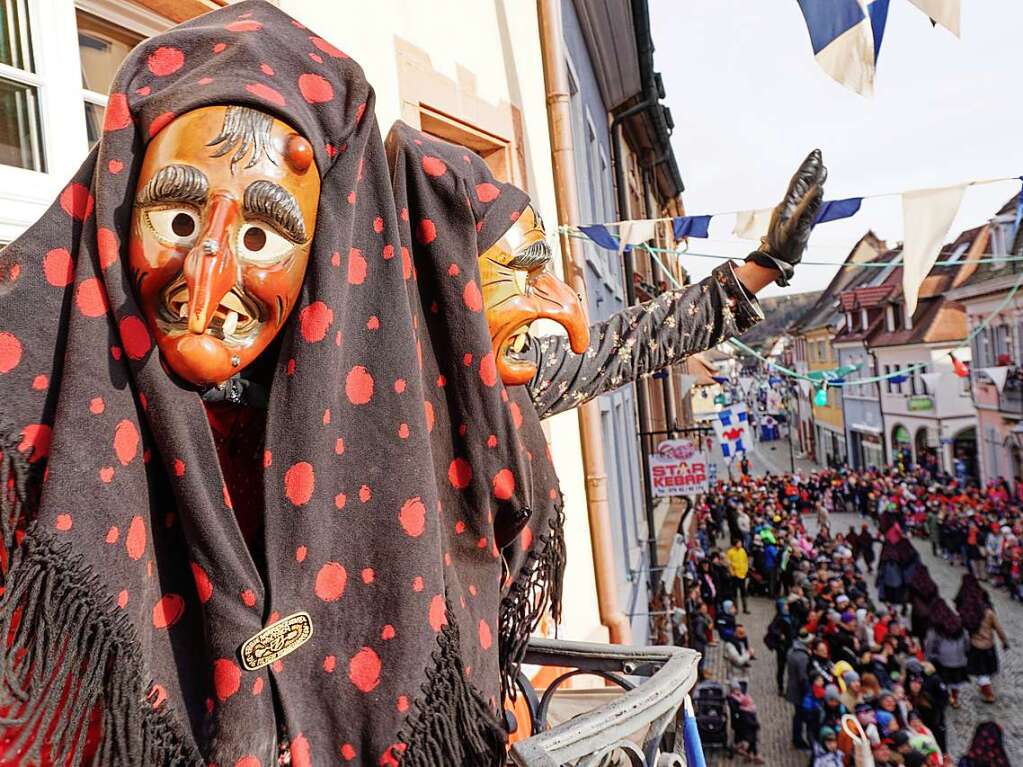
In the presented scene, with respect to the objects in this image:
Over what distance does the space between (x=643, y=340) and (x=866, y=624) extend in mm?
10298

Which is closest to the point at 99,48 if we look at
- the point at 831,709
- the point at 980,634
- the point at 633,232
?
the point at 633,232

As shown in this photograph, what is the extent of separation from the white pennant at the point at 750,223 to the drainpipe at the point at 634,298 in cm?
598

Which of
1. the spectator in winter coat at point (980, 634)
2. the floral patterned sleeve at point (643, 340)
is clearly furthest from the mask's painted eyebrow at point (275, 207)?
the spectator in winter coat at point (980, 634)

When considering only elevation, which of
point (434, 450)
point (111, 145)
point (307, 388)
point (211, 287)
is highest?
point (111, 145)

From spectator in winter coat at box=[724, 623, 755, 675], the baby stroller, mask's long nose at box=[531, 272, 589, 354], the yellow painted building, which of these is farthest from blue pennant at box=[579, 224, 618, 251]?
the yellow painted building

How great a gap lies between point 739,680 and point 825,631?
1.23 meters

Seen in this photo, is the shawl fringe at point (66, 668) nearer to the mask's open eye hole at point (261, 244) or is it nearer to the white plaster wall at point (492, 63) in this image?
the mask's open eye hole at point (261, 244)

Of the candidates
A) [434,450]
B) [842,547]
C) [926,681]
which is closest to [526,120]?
[434,450]

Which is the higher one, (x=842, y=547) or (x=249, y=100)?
(x=249, y=100)

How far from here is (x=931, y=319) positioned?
3036 centimetres

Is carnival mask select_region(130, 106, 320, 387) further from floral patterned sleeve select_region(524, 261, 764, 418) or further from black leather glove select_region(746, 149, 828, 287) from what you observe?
black leather glove select_region(746, 149, 828, 287)

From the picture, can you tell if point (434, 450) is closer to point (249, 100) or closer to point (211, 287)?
point (211, 287)

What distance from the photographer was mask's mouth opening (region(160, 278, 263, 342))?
97 cm

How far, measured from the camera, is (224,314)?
99cm
